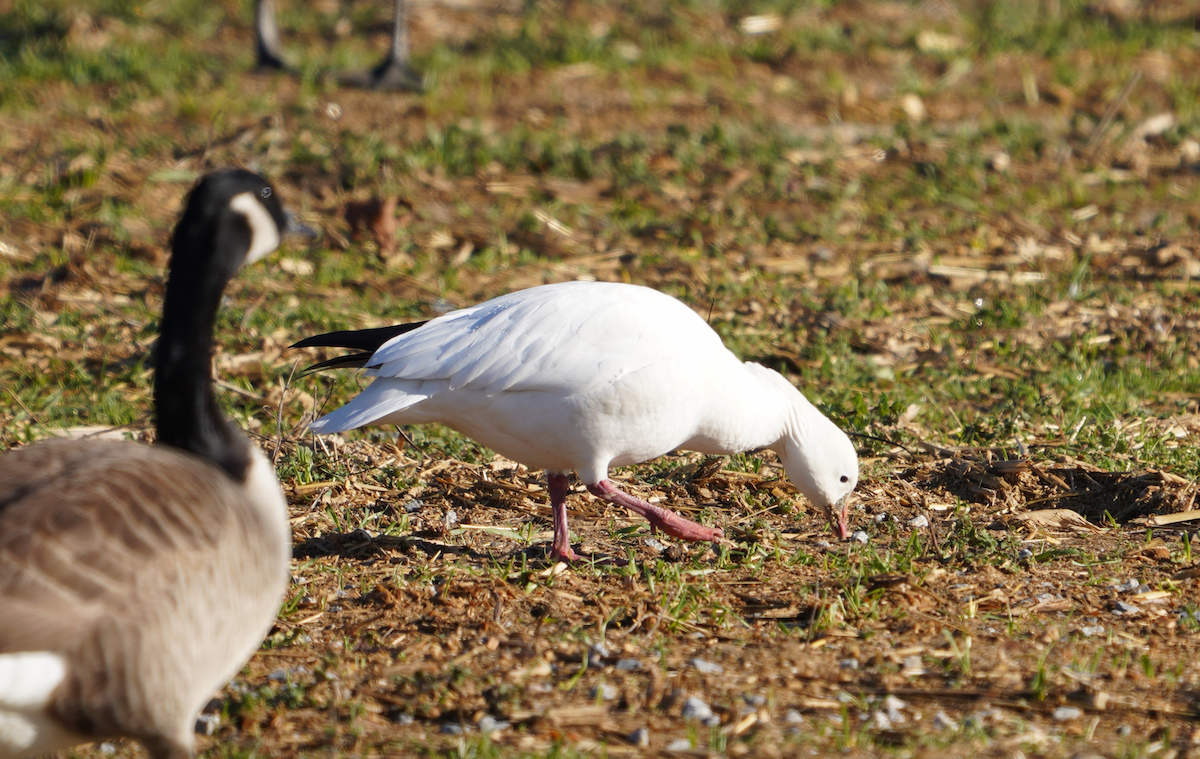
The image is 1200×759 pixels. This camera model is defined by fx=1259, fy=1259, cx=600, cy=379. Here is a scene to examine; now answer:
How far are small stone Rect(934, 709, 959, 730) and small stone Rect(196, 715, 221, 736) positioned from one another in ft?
6.50

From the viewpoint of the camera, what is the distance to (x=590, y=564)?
452cm

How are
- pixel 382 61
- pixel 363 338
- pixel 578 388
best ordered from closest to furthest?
1. pixel 578 388
2. pixel 363 338
3. pixel 382 61

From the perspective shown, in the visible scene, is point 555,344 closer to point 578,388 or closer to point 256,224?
point 578,388

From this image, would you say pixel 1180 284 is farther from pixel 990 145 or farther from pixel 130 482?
pixel 130 482

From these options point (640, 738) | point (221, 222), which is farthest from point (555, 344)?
point (640, 738)

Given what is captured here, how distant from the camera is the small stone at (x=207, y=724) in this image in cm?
347

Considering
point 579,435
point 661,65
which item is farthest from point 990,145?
point 579,435

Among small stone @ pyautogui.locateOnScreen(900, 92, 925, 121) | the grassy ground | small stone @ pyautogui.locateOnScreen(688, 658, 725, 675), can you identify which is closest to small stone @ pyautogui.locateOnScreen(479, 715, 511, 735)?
the grassy ground

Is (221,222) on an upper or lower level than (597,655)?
upper

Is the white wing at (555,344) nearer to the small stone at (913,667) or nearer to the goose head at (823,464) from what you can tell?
the goose head at (823,464)

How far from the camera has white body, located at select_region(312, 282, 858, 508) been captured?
4355mm

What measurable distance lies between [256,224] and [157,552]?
0.98m

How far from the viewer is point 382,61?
10.6m

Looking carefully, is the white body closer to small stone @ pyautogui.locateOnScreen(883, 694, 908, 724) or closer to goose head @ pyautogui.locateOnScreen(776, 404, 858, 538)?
goose head @ pyautogui.locateOnScreen(776, 404, 858, 538)
